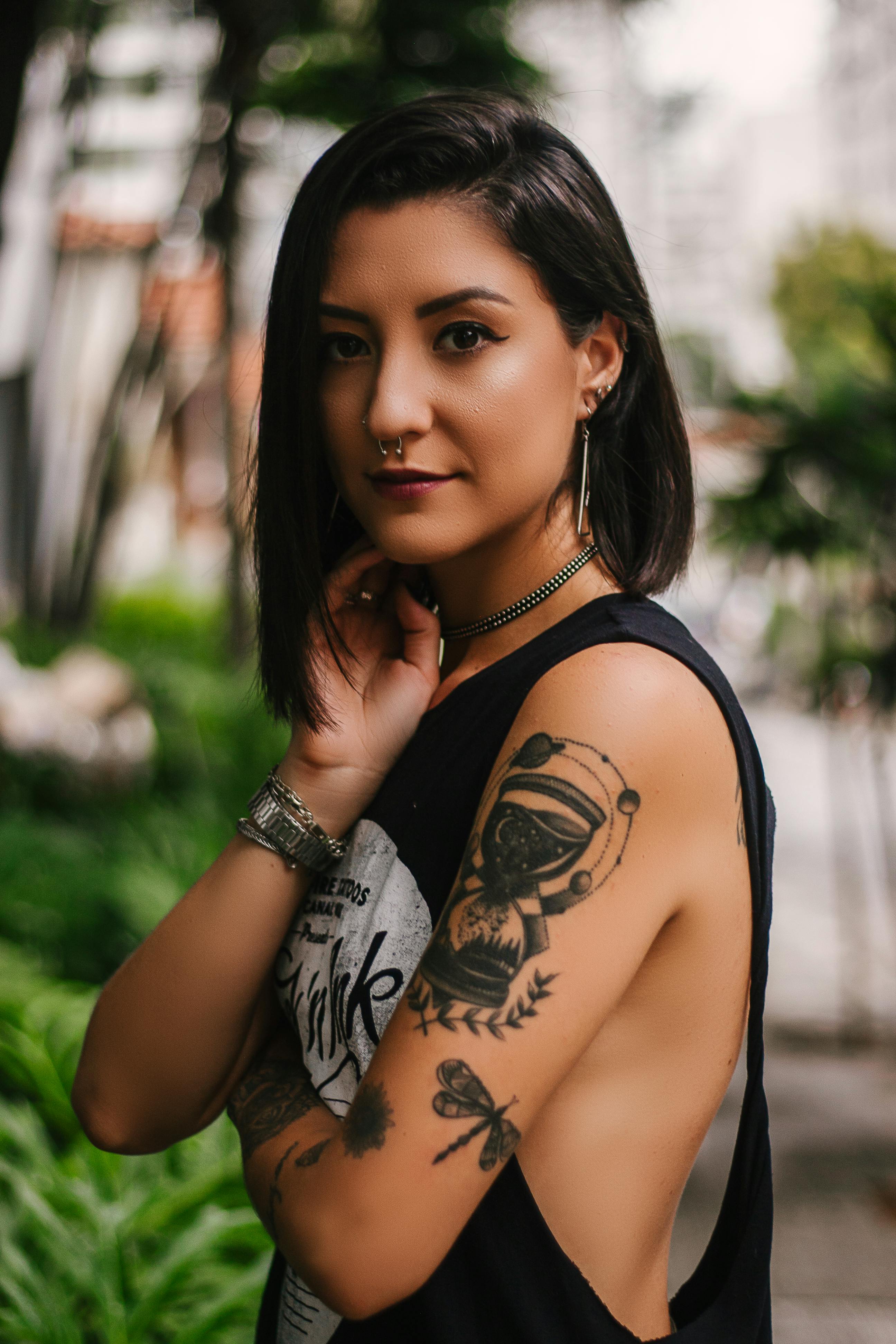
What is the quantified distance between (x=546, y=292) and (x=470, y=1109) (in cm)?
83

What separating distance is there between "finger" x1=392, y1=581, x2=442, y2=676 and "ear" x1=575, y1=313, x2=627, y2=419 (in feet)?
1.04

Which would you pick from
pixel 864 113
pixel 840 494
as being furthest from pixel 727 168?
pixel 840 494

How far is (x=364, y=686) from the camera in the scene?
150 centimetres

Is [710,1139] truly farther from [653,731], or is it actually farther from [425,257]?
[425,257]

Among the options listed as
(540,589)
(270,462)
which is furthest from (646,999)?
(270,462)

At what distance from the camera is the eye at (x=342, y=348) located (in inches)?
52.1

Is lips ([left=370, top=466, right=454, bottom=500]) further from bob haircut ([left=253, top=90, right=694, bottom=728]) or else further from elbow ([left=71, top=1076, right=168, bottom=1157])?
elbow ([left=71, top=1076, right=168, bottom=1157])

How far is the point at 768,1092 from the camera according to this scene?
15.5 ft

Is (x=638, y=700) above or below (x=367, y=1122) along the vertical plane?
above

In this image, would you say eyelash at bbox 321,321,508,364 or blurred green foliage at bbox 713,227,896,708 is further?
blurred green foliage at bbox 713,227,896,708

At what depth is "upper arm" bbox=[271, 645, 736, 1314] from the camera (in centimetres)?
103

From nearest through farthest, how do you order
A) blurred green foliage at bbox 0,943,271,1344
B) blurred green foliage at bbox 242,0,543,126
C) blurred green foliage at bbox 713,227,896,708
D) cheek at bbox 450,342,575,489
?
cheek at bbox 450,342,575,489 → blurred green foliage at bbox 0,943,271,1344 → blurred green foliage at bbox 713,227,896,708 → blurred green foliage at bbox 242,0,543,126

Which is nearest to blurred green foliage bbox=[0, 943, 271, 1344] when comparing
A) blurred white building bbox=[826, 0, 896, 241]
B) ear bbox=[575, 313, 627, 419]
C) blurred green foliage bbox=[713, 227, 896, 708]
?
ear bbox=[575, 313, 627, 419]

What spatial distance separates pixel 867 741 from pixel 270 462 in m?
12.0
